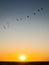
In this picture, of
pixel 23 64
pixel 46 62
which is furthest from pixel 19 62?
pixel 46 62

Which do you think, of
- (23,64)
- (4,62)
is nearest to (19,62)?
(23,64)

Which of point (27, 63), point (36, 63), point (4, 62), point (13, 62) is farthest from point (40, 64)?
point (4, 62)

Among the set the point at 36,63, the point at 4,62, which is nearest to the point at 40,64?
the point at 36,63

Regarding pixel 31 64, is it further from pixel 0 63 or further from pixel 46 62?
pixel 0 63

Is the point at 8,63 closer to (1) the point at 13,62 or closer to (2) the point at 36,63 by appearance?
(1) the point at 13,62

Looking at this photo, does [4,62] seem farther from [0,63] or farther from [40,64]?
[40,64]
